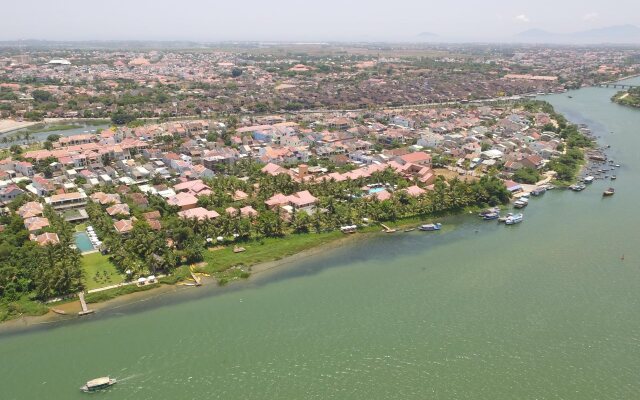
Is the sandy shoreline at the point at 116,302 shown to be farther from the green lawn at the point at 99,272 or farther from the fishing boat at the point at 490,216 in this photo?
the fishing boat at the point at 490,216

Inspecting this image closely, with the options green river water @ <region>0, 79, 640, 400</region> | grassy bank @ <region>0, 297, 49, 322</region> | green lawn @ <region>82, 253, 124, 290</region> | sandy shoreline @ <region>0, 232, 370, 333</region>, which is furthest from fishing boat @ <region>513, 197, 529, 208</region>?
grassy bank @ <region>0, 297, 49, 322</region>

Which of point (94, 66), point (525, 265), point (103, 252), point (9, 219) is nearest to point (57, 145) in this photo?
point (9, 219)

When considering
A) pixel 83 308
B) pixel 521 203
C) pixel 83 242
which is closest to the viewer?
pixel 83 308

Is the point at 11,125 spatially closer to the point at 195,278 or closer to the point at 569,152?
the point at 195,278

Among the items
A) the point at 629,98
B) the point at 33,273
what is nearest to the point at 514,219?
the point at 33,273

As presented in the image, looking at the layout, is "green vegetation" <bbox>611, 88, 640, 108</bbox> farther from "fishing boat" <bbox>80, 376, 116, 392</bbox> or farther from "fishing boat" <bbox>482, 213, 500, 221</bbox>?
"fishing boat" <bbox>80, 376, 116, 392</bbox>

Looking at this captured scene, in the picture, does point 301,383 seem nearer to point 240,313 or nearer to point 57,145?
point 240,313

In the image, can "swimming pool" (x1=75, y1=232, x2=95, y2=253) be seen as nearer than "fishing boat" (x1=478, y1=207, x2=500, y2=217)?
Yes
